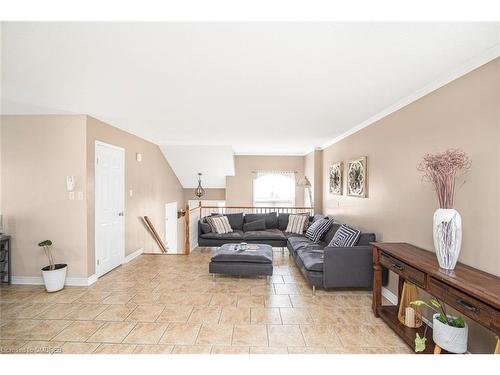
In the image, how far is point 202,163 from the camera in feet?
24.2

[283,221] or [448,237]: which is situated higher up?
[448,237]

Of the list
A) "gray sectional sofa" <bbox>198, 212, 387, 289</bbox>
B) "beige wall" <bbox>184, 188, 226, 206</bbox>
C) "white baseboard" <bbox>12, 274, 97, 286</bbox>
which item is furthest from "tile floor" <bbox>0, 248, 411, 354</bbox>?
"beige wall" <bbox>184, 188, 226, 206</bbox>

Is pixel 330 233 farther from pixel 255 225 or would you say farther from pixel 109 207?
pixel 109 207

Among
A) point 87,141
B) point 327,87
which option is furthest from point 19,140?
point 327,87

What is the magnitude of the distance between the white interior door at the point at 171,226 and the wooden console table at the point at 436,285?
5.77 metres

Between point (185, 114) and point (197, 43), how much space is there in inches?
79.1

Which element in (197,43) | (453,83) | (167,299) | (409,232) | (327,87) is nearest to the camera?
(197,43)

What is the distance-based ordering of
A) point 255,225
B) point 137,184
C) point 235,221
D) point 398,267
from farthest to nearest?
point 235,221 → point 255,225 → point 137,184 → point 398,267

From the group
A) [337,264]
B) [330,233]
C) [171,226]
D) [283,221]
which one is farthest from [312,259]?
[171,226]

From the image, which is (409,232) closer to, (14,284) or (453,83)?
(453,83)

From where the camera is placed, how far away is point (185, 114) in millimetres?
3711

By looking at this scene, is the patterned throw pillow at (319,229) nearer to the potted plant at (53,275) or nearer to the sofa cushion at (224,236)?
the sofa cushion at (224,236)

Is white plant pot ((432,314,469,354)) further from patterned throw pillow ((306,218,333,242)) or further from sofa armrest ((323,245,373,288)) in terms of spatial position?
patterned throw pillow ((306,218,333,242))

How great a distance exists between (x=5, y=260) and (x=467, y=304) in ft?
18.0
